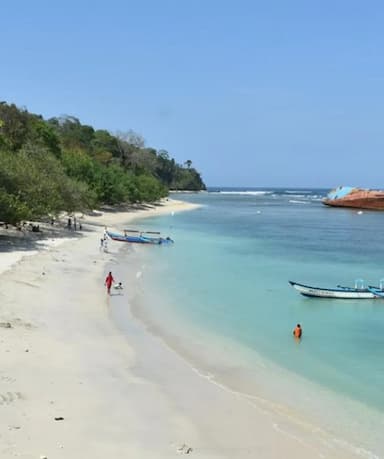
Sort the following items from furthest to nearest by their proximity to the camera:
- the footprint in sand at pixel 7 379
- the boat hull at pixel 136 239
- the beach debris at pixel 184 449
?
the boat hull at pixel 136 239, the footprint in sand at pixel 7 379, the beach debris at pixel 184 449

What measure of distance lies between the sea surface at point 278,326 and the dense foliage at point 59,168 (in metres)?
8.53

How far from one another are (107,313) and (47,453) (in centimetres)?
1256

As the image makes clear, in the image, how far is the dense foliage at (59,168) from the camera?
125 feet

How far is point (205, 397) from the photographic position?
13.5 m

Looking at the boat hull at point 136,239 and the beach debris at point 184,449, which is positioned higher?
the boat hull at point 136,239

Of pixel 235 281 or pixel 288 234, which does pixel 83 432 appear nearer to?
pixel 235 281

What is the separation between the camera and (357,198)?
128 metres

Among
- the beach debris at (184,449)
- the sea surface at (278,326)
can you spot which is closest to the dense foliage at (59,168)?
the sea surface at (278,326)

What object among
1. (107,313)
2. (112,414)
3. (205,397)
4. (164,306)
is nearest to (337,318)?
(164,306)

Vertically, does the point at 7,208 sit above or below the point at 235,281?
above

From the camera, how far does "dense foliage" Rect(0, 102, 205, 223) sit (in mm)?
38219

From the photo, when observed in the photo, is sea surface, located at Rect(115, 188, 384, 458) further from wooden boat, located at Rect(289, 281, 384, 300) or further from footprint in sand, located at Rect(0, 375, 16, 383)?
footprint in sand, located at Rect(0, 375, 16, 383)

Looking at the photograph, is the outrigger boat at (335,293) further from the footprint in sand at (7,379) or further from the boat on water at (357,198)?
the boat on water at (357,198)

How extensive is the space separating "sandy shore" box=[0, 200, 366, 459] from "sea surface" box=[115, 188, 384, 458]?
958 mm
